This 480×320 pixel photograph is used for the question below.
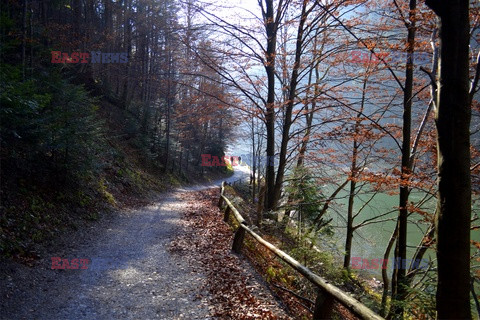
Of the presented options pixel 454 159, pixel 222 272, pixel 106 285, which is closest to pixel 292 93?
pixel 222 272

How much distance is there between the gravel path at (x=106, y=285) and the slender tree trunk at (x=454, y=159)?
10.3 feet

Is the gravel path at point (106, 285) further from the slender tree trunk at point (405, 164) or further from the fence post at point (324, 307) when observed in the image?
the slender tree trunk at point (405, 164)

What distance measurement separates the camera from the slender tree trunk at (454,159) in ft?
7.48

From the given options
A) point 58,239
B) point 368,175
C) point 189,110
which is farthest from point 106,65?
point 368,175

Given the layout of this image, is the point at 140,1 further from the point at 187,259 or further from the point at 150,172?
the point at 187,259

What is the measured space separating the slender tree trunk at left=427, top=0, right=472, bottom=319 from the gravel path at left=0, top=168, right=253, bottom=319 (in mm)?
3148

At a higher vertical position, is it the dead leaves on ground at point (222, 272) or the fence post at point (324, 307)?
the fence post at point (324, 307)

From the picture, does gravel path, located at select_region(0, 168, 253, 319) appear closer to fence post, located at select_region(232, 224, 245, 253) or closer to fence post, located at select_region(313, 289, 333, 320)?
fence post, located at select_region(232, 224, 245, 253)

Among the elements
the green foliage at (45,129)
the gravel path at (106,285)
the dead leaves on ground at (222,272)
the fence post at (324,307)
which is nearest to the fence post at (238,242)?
the dead leaves on ground at (222,272)

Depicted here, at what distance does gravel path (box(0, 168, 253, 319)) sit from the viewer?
4.05 metres

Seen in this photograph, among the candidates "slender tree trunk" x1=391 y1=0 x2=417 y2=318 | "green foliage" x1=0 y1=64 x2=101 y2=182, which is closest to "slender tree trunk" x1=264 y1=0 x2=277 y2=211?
"slender tree trunk" x1=391 y1=0 x2=417 y2=318

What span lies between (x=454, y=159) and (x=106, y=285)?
5.27 metres

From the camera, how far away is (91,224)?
8.19 metres

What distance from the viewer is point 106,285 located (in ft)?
16.1
